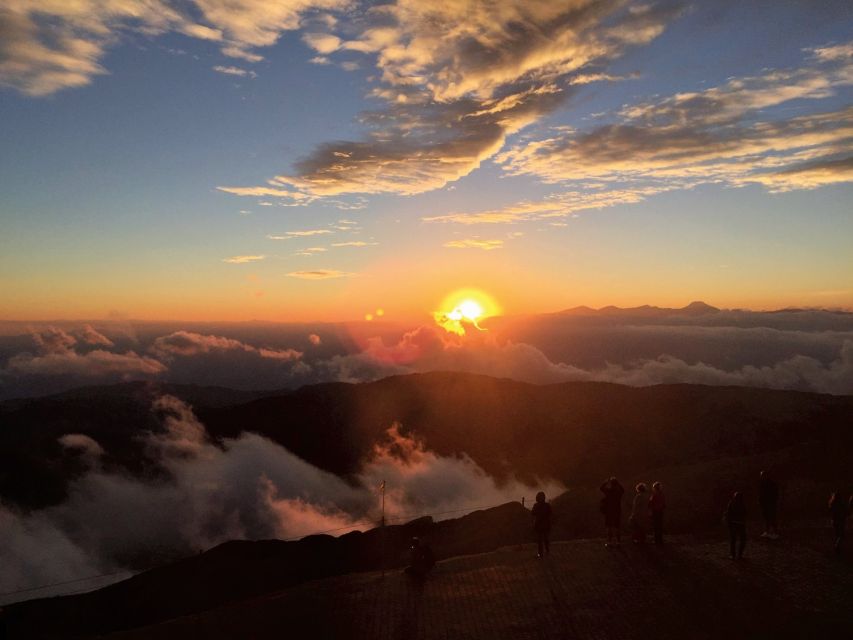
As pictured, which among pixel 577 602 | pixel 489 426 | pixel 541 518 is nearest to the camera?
pixel 577 602

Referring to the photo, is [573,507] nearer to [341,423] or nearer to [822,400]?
[822,400]

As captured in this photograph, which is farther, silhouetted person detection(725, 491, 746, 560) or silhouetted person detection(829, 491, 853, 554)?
silhouetted person detection(829, 491, 853, 554)

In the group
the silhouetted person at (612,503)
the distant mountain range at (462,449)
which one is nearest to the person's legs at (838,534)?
the distant mountain range at (462,449)

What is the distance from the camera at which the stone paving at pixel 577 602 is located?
1048 centimetres

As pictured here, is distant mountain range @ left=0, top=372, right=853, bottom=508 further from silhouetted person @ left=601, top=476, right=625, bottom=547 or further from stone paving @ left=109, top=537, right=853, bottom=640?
silhouetted person @ left=601, top=476, right=625, bottom=547

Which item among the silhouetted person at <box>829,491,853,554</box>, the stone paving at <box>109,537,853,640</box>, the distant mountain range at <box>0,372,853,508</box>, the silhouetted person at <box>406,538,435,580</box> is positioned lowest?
the distant mountain range at <box>0,372,853,508</box>

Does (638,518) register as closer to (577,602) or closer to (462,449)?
(577,602)

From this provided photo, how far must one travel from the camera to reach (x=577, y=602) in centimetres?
1132

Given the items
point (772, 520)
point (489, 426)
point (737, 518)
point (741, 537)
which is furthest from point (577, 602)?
point (489, 426)

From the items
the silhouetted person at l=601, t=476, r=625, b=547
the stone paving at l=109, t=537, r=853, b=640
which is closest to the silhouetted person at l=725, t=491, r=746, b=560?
the stone paving at l=109, t=537, r=853, b=640

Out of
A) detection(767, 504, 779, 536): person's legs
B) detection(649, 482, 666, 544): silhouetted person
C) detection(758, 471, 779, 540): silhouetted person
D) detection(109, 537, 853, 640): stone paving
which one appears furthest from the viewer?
detection(767, 504, 779, 536): person's legs

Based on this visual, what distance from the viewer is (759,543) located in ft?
47.0

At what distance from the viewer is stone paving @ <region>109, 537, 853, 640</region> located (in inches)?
413

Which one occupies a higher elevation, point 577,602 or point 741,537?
point 741,537
